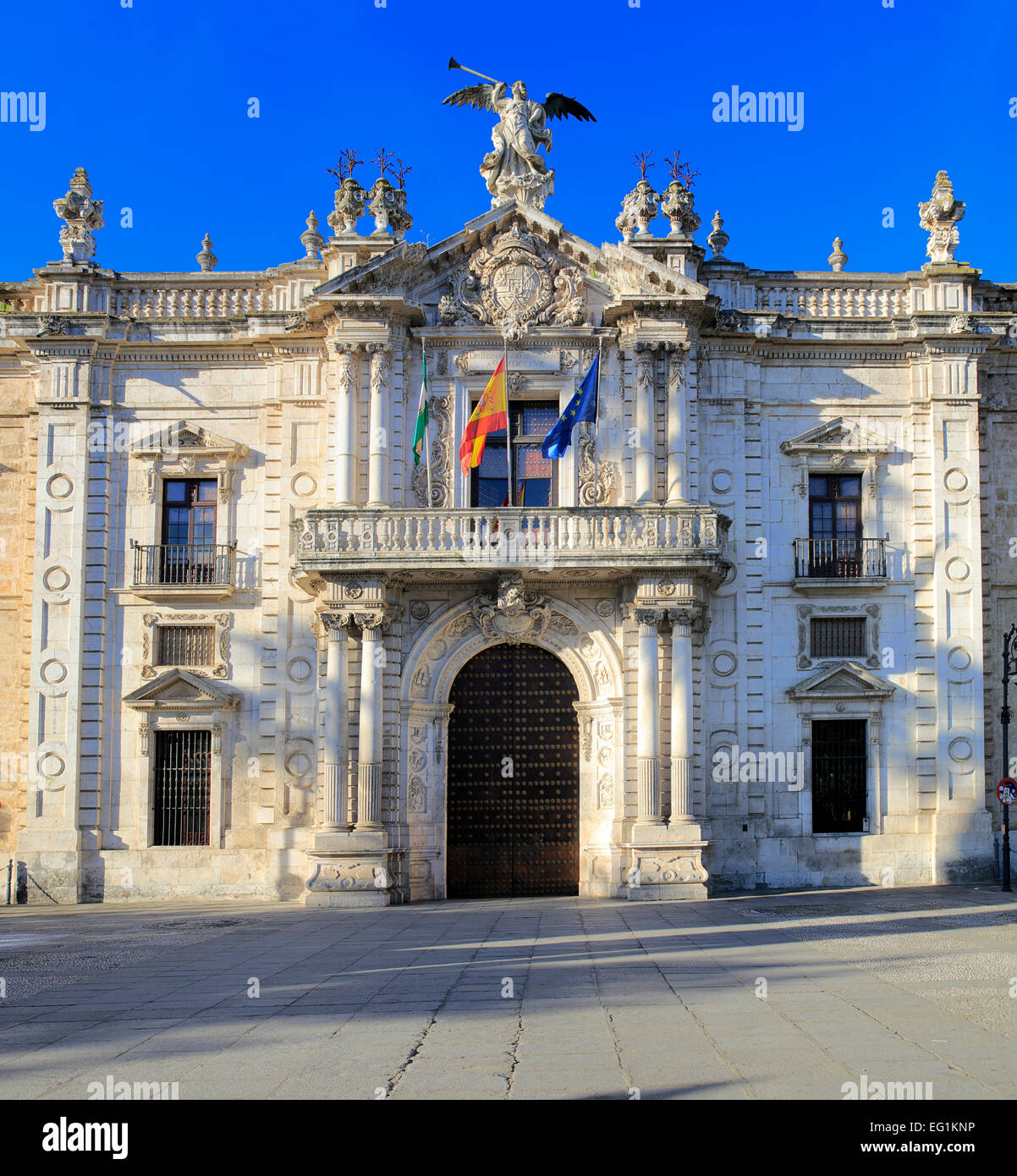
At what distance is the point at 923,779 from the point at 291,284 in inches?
637

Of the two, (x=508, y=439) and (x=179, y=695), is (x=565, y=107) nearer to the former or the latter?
(x=508, y=439)

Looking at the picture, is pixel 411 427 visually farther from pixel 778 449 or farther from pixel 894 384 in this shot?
pixel 894 384

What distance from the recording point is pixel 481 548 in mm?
22172

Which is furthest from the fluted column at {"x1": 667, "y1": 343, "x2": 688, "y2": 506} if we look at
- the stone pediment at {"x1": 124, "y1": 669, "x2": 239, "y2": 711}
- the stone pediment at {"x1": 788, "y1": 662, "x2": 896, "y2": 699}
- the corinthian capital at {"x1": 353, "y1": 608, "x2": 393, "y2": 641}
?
the stone pediment at {"x1": 124, "y1": 669, "x2": 239, "y2": 711}

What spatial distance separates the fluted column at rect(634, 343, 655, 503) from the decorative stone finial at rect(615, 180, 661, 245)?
279 cm

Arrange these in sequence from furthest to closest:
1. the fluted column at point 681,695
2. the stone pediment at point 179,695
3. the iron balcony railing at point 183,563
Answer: the iron balcony railing at point 183,563 → the stone pediment at point 179,695 → the fluted column at point 681,695

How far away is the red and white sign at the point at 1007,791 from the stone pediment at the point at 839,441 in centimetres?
698

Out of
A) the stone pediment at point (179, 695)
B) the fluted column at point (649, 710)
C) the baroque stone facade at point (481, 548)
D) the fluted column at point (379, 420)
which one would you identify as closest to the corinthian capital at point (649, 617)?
the fluted column at point (649, 710)

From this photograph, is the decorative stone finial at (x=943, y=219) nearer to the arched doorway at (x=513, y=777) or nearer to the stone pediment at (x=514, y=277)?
the stone pediment at (x=514, y=277)

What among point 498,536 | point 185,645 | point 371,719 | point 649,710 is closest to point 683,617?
point 649,710

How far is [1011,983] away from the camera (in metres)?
12.2

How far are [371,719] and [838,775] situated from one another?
367 inches

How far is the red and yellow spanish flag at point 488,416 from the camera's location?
74.1 ft

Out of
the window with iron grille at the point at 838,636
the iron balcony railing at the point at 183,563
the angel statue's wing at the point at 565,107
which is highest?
the angel statue's wing at the point at 565,107
